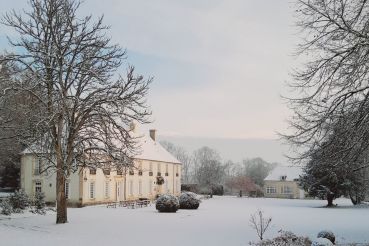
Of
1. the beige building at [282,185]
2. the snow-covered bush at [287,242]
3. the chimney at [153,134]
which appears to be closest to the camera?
the snow-covered bush at [287,242]

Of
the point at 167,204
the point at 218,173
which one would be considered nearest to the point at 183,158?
the point at 218,173

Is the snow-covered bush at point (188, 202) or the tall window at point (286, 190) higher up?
the snow-covered bush at point (188, 202)

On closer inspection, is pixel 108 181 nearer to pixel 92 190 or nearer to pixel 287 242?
pixel 92 190

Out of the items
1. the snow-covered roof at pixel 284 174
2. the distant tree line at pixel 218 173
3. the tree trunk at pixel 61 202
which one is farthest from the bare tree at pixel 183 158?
the tree trunk at pixel 61 202

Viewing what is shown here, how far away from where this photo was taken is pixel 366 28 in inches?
564

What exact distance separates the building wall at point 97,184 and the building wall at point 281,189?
29847 mm

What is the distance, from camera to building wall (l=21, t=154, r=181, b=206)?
4300 cm

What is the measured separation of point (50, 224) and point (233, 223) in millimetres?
9981

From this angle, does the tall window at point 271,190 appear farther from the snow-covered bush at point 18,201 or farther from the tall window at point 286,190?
the snow-covered bush at point 18,201

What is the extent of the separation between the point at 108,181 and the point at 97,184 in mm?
1867

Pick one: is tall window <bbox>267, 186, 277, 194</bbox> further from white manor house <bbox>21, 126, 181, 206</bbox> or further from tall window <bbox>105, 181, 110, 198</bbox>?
tall window <bbox>105, 181, 110, 198</bbox>

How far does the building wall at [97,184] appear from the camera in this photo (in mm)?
43000

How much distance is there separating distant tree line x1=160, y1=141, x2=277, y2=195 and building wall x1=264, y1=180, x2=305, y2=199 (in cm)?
185

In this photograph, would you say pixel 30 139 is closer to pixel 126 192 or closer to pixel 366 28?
pixel 366 28
